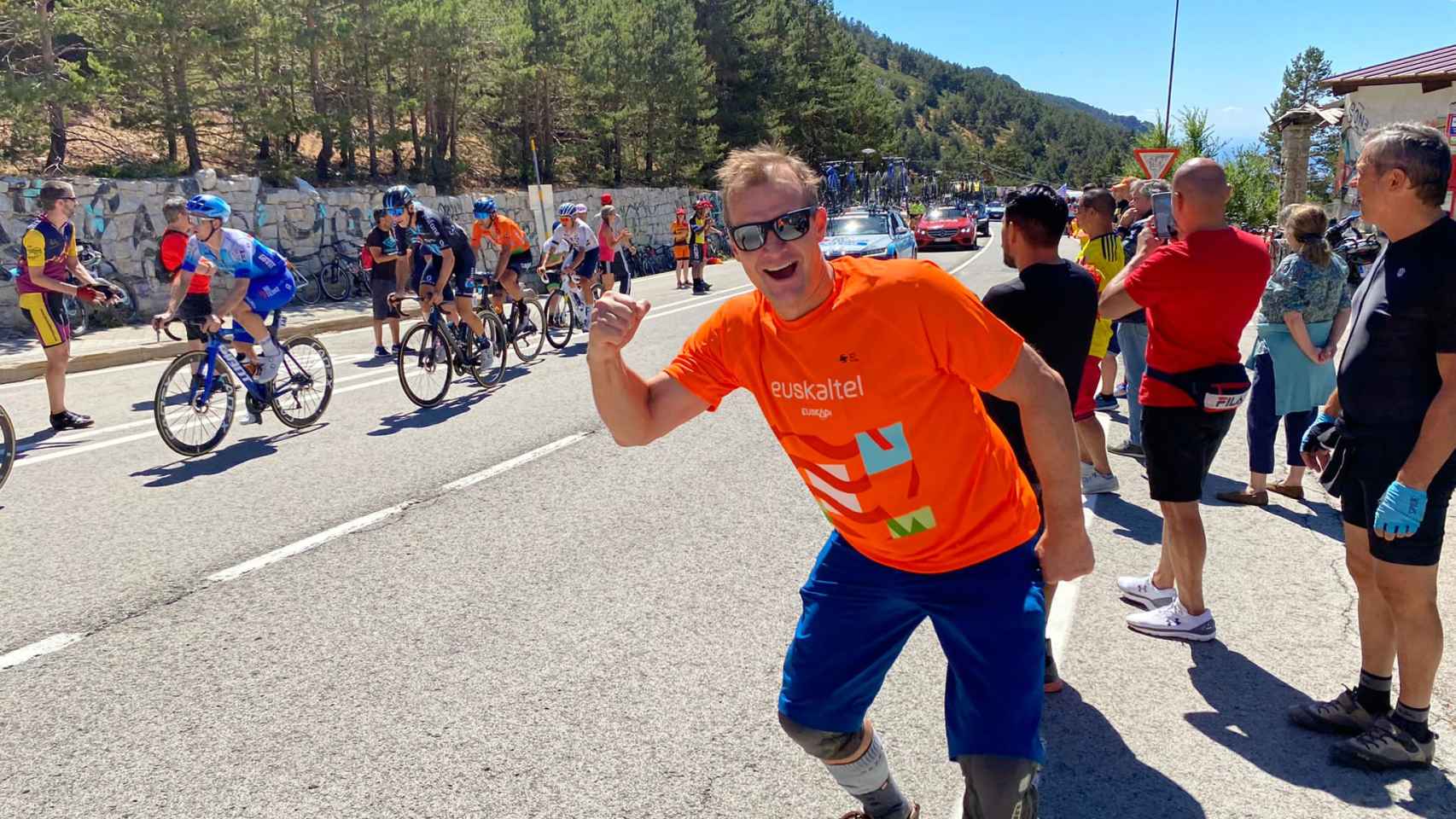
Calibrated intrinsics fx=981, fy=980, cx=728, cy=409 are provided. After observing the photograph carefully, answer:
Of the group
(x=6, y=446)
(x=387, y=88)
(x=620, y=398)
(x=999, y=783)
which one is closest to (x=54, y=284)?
(x=6, y=446)

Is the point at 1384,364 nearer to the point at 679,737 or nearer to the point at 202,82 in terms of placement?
the point at 679,737

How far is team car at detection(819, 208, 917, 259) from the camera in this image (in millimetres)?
21703

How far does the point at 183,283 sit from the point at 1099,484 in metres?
6.99

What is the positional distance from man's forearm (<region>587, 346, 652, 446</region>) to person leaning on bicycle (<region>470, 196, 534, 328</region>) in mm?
9116

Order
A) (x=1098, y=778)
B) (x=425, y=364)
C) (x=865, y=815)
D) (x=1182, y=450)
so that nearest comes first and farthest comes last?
(x=865, y=815)
(x=1098, y=778)
(x=1182, y=450)
(x=425, y=364)

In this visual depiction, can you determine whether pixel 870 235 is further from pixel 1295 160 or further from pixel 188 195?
pixel 188 195

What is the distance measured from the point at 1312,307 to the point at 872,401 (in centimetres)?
492

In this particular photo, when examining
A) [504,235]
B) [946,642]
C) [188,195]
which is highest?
[188,195]

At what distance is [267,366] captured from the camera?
8.17m

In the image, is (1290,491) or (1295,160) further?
(1295,160)

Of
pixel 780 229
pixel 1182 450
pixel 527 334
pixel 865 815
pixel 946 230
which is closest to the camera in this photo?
pixel 780 229

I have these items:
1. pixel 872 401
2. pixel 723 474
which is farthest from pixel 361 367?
pixel 872 401

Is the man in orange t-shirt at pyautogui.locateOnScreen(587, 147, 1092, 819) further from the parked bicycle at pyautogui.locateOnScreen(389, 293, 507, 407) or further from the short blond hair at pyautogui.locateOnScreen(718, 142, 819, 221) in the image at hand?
the parked bicycle at pyautogui.locateOnScreen(389, 293, 507, 407)

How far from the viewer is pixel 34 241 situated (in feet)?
27.1
